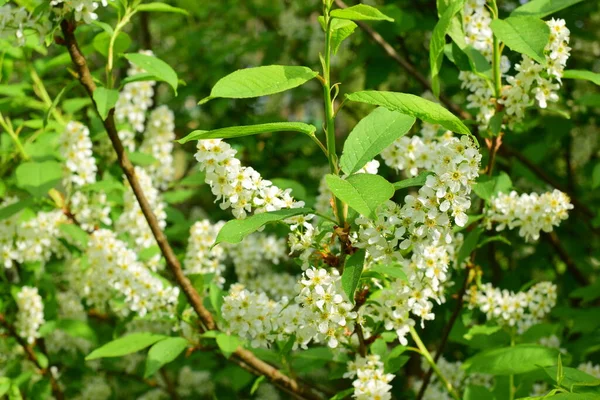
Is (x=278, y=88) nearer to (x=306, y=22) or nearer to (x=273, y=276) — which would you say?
(x=273, y=276)

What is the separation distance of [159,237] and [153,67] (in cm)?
66

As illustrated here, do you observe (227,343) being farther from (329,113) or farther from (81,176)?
(81,176)

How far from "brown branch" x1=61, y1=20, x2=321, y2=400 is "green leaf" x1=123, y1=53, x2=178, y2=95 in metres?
0.19

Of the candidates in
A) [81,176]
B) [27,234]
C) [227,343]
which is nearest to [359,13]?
[227,343]

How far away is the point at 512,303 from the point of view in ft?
10.4

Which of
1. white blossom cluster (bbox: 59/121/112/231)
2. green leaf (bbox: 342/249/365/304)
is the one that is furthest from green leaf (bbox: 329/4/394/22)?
white blossom cluster (bbox: 59/121/112/231)

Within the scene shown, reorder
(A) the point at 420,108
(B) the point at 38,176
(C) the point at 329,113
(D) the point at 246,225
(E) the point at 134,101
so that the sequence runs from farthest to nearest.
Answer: (E) the point at 134,101 → (B) the point at 38,176 → (C) the point at 329,113 → (D) the point at 246,225 → (A) the point at 420,108

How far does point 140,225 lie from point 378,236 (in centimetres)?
204

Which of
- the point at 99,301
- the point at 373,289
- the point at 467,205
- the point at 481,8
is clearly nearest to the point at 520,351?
the point at 373,289

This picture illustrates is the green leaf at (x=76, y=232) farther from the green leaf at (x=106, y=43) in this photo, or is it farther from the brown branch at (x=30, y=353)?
the green leaf at (x=106, y=43)

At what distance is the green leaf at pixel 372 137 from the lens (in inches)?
82.0

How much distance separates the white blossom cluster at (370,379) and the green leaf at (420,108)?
979mm

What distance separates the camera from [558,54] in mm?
2566

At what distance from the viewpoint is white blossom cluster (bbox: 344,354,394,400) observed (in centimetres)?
242
